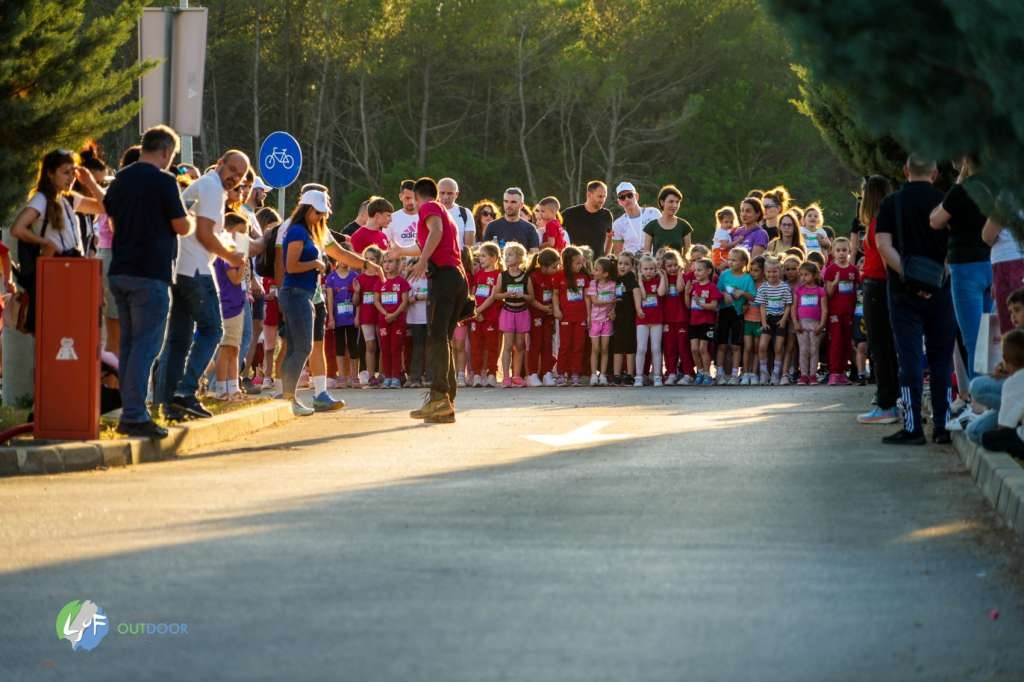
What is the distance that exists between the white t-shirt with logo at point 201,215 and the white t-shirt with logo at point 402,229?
32.7ft

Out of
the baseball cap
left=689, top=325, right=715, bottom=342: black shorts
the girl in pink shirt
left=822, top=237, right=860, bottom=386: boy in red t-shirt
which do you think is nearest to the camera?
the baseball cap

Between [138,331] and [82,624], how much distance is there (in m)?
6.65

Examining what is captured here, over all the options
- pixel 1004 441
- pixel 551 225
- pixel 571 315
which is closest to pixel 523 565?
pixel 1004 441

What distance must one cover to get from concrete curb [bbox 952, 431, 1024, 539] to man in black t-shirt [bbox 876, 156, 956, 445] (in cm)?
127

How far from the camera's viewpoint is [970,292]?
44.9ft

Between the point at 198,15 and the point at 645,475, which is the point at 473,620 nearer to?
the point at 645,475

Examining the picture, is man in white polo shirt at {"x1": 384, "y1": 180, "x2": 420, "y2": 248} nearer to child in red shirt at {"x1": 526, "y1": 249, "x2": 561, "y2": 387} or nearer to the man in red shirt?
child in red shirt at {"x1": 526, "y1": 249, "x2": 561, "y2": 387}

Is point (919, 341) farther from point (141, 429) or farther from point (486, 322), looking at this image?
point (486, 322)

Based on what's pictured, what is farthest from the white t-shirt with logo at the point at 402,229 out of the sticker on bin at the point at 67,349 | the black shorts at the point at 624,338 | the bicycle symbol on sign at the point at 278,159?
the sticker on bin at the point at 67,349

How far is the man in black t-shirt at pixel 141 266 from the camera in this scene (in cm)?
Answer: 1334

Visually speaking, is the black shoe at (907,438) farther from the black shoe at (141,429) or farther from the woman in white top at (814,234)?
the woman in white top at (814,234)

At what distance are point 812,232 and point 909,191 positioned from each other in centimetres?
1204

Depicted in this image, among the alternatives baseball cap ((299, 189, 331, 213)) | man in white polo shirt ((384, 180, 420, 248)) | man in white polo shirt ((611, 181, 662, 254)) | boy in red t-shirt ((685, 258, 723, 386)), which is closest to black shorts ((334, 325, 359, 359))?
man in white polo shirt ((384, 180, 420, 248))

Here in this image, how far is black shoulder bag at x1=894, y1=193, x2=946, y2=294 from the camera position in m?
13.8
